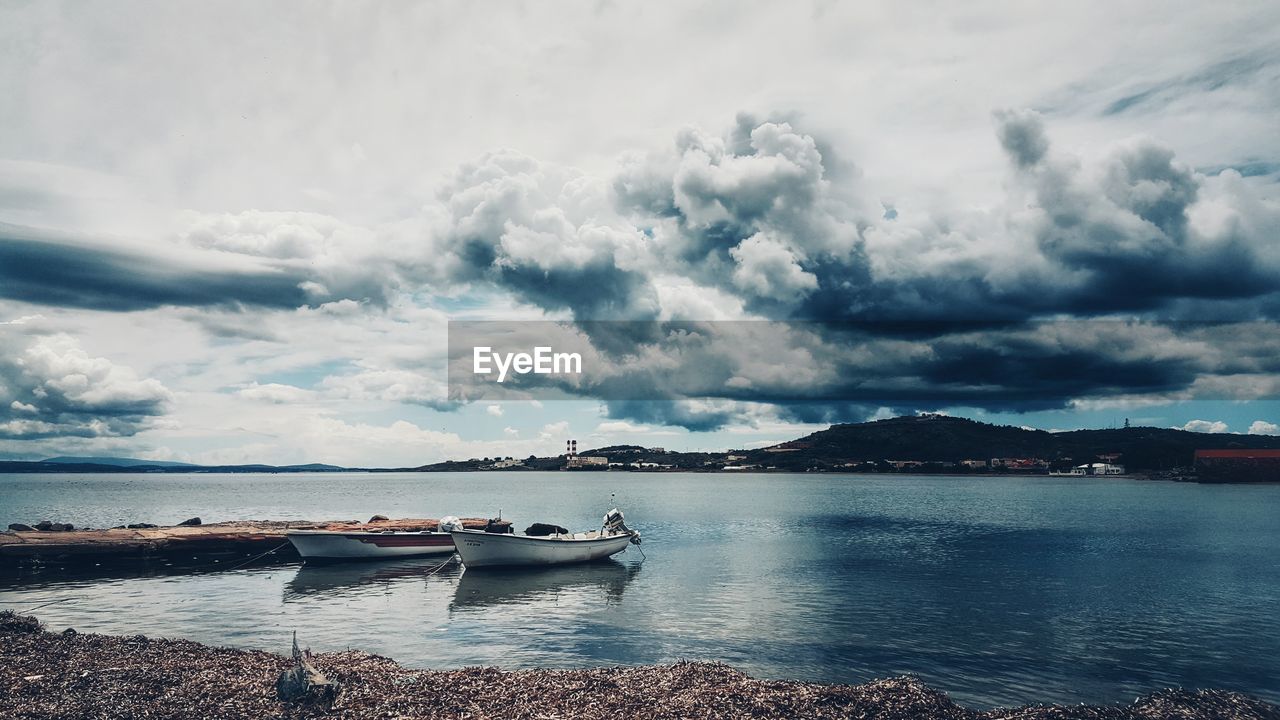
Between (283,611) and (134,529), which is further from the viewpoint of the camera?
(134,529)

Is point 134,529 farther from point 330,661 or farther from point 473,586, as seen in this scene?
point 330,661

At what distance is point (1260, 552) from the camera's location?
225 feet

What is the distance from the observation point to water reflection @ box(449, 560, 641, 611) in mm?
41594

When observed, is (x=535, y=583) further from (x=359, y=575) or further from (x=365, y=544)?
(x=365, y=544)

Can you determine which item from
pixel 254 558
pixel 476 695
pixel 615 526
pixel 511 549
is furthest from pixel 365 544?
pixel 476 695

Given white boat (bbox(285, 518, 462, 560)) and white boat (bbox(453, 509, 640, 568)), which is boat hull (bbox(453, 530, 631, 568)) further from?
white boat (bbox(285, 518, 462, 560))

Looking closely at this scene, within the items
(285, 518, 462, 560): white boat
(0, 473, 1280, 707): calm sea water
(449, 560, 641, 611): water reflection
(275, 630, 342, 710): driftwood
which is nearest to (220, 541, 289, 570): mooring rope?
(0, 473, 1280, 707): calm sea water

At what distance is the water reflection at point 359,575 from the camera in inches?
1742

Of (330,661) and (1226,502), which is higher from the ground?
(330,661)

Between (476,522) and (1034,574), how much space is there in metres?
48.1

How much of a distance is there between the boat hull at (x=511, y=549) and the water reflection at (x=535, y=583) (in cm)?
62

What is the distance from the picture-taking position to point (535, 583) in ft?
155

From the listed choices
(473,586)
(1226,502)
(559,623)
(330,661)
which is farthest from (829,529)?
(1226,502)

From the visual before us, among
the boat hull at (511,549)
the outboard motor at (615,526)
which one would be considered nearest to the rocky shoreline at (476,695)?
the boat hull at (511,549)
